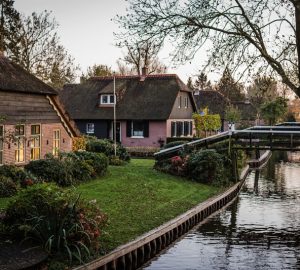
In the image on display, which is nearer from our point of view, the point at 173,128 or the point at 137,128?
the point at 137,128

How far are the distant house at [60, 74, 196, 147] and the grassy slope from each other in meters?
17.0

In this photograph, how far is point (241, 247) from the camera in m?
17.9

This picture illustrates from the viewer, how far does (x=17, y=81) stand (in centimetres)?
2522

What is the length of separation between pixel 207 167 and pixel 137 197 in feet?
25.4

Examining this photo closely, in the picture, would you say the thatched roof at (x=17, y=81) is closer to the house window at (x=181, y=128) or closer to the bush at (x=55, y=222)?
the bush at (x=55, y=222)

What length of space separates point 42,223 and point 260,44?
7.06m

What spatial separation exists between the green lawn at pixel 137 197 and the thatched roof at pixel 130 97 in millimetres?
17474

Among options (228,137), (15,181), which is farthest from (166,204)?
(228,137)

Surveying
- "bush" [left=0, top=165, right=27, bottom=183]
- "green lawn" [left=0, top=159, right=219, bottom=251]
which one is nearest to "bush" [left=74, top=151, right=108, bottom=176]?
"green lawn" [left=0, top=159, right=219, bottom=251]

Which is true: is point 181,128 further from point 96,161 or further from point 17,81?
point 17,81

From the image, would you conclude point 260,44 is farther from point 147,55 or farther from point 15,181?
point 15,181

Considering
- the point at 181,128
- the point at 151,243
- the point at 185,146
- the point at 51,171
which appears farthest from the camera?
the point at 181,128

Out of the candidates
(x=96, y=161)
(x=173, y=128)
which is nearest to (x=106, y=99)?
(x=173, y=128)

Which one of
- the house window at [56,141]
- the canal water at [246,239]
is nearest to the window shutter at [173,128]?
the canal water at [246,239]
